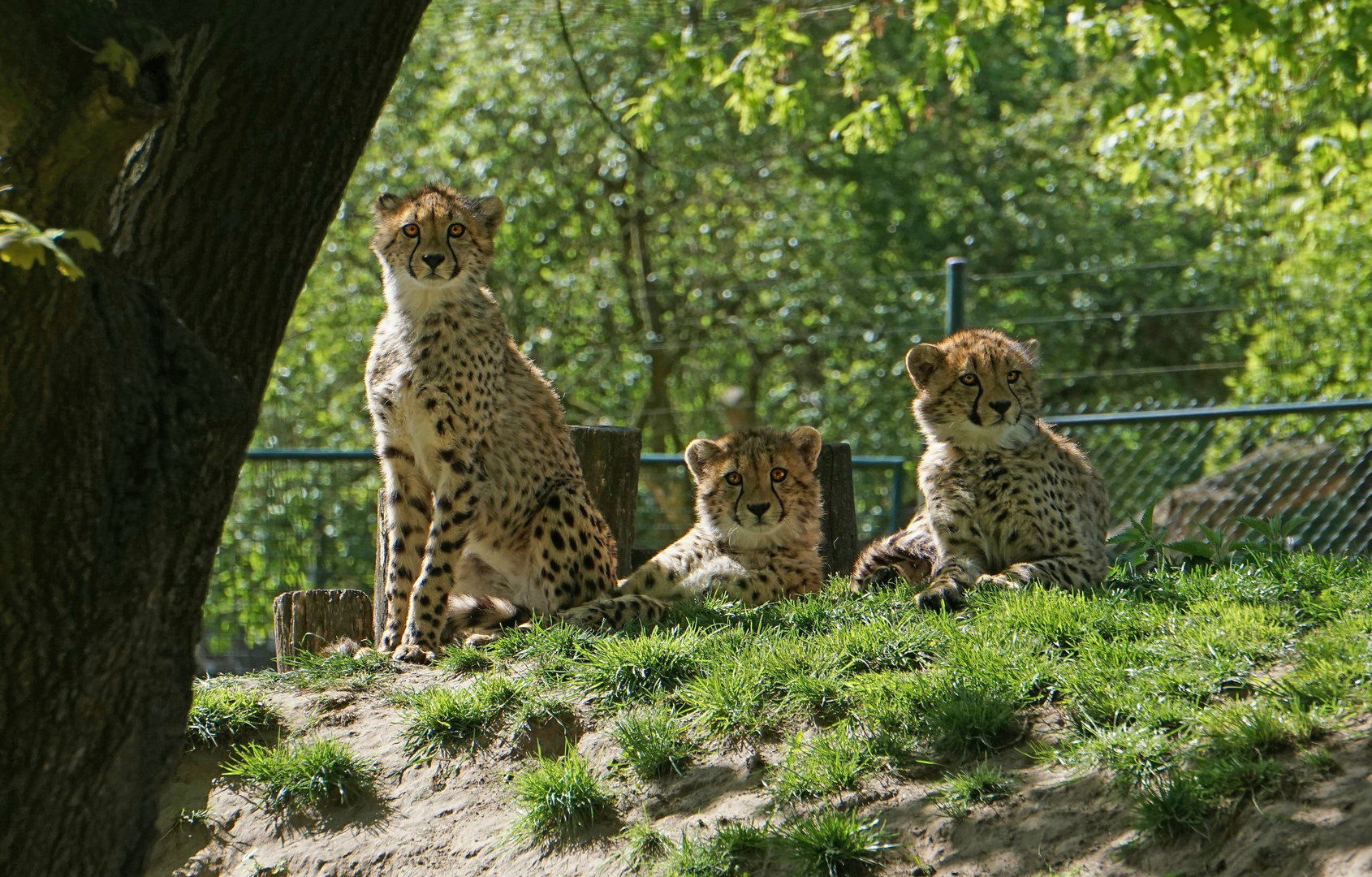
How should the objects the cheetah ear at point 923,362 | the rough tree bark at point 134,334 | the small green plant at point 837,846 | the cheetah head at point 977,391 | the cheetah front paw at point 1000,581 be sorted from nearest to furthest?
1. the rough tree bark at point 134,334
2. the small green plant at point 837,846
3. the cheetah front paw at point 1000,581
4. the cheetah head at point 977,391
5. the cheetah ear at point 923,362

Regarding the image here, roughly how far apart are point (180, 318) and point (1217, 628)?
3078 mm

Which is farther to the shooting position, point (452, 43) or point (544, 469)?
point (452, 43)

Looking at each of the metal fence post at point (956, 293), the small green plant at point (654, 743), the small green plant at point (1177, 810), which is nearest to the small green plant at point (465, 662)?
the small green plant at point (654, 743)

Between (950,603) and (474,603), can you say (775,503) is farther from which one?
(474,603)

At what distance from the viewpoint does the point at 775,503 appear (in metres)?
5.85

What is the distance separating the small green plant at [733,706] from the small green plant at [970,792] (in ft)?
2.38

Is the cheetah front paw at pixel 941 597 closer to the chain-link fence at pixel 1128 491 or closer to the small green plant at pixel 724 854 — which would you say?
the small green plant at pixel 724 854

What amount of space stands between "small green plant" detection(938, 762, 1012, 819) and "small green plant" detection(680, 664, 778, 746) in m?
0.73

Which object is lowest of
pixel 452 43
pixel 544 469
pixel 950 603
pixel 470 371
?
pixel 950 603

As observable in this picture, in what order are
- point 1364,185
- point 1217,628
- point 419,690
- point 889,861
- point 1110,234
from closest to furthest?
point 889,861, point 1217,628, point 419,690, point 1364,185, point 1110,234

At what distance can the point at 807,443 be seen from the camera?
6.11 m

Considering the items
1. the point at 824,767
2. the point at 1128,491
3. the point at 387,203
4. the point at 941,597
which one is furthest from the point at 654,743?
the point at 1128,491

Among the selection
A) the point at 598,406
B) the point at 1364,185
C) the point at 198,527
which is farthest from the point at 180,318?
the point at 598,406

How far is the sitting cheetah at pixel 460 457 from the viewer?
5.59 metres
